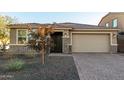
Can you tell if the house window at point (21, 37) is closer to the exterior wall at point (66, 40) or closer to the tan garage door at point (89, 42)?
A: the exterior wall at point (66, 40)

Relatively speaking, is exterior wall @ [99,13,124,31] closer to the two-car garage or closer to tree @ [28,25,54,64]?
the two-car garage

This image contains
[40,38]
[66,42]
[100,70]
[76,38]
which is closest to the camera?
[100,70]

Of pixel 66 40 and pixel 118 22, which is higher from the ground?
pixel 118 22

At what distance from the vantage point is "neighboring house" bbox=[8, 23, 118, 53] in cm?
2189

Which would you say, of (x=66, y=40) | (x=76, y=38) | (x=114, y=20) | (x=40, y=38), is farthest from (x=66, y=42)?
(x=114, y=20)

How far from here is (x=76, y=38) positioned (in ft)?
76.0

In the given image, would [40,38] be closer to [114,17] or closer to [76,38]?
[76,38]

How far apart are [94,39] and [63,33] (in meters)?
3.51

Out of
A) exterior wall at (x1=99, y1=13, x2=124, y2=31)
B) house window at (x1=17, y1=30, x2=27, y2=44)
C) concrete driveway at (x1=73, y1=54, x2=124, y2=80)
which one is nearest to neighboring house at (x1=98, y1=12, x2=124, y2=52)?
exterior wall at (x1=99, y1=13, x2=124, y2=31)

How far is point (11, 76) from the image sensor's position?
9.41m

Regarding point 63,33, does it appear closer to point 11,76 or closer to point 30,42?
point 30,42

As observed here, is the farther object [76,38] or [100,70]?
[76,38]
